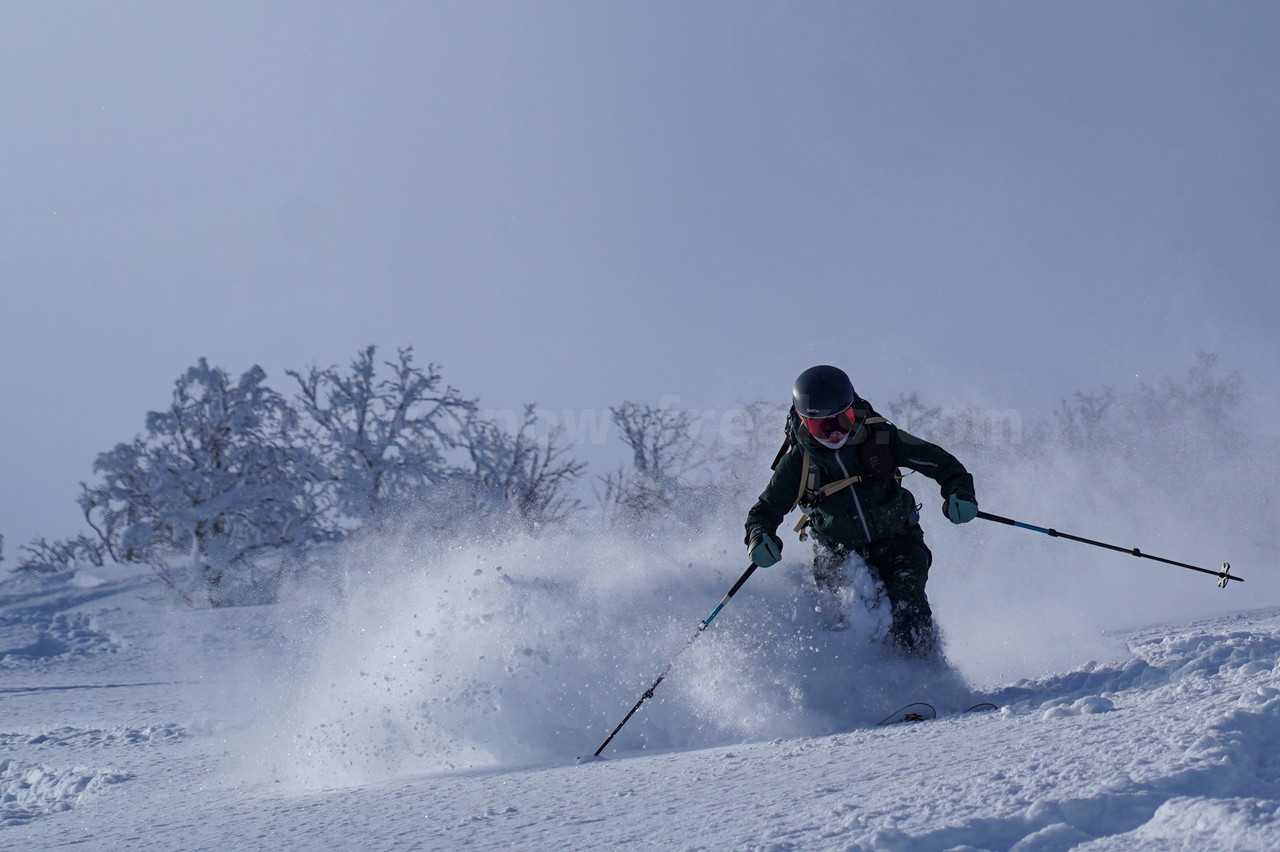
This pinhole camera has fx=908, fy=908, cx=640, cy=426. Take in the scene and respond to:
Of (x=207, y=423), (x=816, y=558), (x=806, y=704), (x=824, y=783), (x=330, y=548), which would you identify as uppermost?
(x=207, y=423)

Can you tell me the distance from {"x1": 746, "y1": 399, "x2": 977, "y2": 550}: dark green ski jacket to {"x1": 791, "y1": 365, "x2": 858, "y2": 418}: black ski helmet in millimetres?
206

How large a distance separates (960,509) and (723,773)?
2.10 metres

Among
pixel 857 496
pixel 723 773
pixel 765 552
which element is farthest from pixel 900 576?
pixel 723 773

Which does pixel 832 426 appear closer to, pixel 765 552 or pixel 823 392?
pixel 823 392

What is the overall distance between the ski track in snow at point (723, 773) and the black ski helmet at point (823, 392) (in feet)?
3.50

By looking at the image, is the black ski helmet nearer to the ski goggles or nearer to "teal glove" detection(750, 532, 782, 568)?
the ski goggles

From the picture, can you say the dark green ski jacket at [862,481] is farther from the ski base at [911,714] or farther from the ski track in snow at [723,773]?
the ski base at [911,714]

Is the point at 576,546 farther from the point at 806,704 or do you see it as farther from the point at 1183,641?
the point at 1183,641

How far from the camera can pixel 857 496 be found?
189 inches

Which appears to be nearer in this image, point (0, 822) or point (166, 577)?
point (0, 822)

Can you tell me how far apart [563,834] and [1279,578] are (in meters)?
11.7

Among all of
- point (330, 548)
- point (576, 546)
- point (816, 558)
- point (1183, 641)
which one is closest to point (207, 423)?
point (330, 548)

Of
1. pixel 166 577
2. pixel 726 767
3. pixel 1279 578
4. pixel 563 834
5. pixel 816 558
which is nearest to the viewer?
pixel 563 834

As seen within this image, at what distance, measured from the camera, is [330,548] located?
23.9 m
